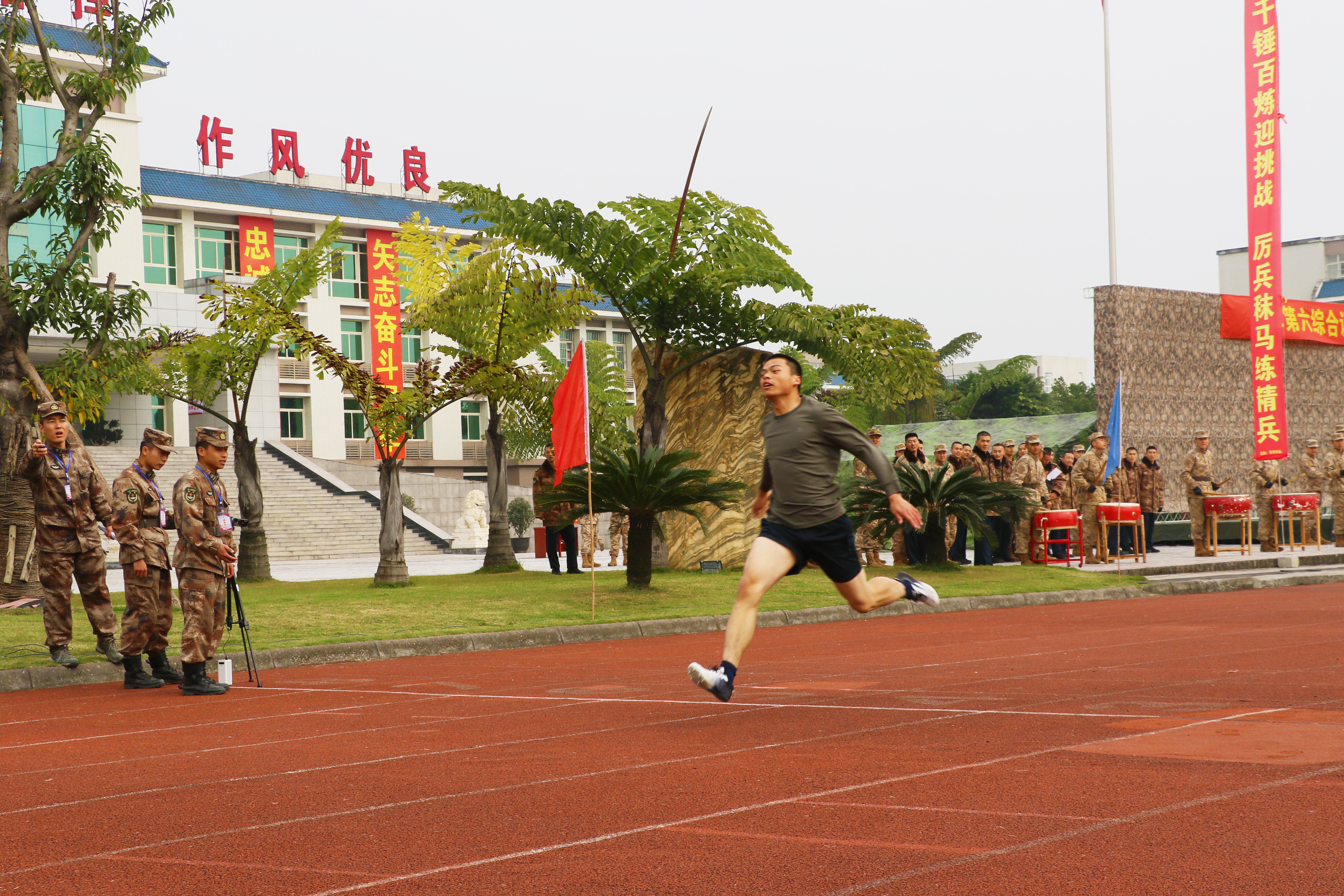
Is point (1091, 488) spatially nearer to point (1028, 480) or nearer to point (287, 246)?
point (1028, 480)

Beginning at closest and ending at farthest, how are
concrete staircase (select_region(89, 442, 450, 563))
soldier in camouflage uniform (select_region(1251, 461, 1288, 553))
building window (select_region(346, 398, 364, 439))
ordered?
1. soldier in camouflage uniform (select_region(1251, 461, 1288, 553))
2. concrete staircase (select_region(89, 442, 450, 563))
3. building window (select_region(346, 398, 364, 439))

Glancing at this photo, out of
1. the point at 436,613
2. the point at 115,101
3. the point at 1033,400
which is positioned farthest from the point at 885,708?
the point at 1033,400

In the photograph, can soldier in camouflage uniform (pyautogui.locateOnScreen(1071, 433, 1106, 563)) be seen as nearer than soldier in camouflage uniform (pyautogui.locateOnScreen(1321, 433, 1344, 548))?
Yes

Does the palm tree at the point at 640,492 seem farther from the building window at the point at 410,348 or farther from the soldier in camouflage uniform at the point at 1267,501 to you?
the building window at the point at 410,348

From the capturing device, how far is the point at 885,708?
7.73 metres

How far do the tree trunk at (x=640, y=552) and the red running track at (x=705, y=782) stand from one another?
5.99m

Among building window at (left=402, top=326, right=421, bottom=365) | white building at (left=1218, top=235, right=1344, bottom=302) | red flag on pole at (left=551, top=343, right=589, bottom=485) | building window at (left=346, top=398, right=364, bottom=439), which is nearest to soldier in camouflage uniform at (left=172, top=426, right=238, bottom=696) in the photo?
red flag on pole at (left=551, top=343, right=589, bottom=485)

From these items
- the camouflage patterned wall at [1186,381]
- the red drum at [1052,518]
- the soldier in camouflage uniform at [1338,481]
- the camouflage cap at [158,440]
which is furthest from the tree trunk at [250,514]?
the soldier in camouflage uniform at [1338,481]

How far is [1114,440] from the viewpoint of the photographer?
2288cm

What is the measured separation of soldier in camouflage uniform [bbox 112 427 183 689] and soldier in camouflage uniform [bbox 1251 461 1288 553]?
68.4ft

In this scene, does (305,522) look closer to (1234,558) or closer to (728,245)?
(728,245)

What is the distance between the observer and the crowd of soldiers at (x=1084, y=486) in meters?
21.0

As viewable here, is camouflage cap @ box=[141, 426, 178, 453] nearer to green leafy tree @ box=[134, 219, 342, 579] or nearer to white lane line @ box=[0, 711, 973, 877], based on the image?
Result: white lane line @ box=[0, 711, 973, 877]

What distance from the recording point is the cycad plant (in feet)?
60.1
